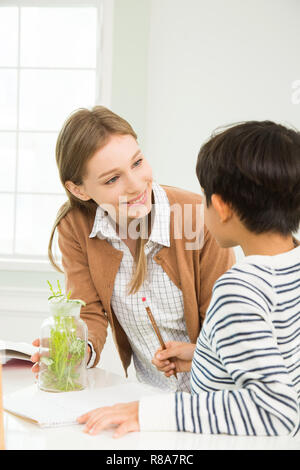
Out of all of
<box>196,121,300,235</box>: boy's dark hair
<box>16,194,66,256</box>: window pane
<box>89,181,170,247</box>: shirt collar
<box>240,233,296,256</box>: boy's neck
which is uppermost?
<box>196,121,300,235</box>: boy's dark hair

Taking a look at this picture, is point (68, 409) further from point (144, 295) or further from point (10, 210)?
point (10, 210)

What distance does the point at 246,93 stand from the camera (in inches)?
116

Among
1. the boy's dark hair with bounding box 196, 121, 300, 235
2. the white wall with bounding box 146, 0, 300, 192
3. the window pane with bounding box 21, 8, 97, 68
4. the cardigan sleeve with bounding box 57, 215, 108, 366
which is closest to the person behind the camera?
the boy's dark hair with bounding box 196, 121, 300, 235

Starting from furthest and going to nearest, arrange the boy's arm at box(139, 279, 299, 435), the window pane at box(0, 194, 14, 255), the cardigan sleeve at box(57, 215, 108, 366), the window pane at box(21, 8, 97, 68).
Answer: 1. the window pane at box(0, 194, 14, 255)
2. the window pane at box(21, 8, 97, 68)
3. the cardigan sleeve at box(57, 215, 108, 366)
4. the boy's arm at box(139, 279, 299, 435)

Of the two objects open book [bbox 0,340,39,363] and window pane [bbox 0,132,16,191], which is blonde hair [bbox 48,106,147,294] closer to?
open book [bbox 0,340,39,363]

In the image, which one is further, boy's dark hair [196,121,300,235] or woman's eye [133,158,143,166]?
woman's eye [133,158,143,166]

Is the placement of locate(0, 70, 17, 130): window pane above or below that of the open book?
above

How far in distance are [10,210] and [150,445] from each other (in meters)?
2.62

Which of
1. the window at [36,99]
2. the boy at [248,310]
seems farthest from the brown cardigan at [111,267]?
the window at [36,99]

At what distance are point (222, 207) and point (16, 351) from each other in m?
0.74

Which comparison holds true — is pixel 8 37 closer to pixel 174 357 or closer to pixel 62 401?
pixel 174 357

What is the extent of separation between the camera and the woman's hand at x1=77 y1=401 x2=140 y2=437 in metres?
0.90

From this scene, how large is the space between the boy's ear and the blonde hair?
515 millimetres

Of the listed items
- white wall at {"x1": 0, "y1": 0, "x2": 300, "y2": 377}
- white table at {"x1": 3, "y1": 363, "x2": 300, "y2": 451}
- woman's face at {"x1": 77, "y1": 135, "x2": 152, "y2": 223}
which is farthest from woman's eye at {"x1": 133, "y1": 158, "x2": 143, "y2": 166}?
white wall at {"x1": 0, "y1": 0, "x2": 300, "y2": 377}
